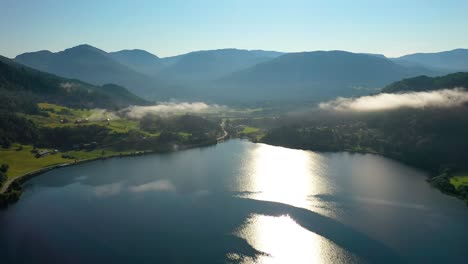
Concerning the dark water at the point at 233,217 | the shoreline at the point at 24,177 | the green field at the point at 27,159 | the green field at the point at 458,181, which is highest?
the green field at the point at 27,159

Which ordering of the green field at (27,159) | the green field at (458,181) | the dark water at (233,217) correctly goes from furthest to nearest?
the green field at (27,159) → the green field at (458,181) → the dark water at (233,217)

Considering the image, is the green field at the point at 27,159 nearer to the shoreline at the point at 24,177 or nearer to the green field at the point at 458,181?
the shoreline at the point at 24,177

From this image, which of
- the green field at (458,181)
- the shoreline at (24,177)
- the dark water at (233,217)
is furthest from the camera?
the green field at (458,181)

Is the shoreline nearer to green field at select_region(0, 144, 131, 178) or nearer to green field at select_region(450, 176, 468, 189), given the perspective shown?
green field at select_region(0, 144, 131, 178)

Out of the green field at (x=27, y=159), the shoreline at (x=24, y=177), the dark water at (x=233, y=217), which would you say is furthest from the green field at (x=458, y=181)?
the green field at (x=27, y=159)

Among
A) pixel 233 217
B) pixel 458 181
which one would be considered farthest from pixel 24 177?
pixel 458 181

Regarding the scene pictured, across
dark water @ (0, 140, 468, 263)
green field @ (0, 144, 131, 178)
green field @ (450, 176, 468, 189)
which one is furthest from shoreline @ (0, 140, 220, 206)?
green field @ (450, 176, 468, 189)

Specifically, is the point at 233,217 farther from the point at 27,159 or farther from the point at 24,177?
the point at 27,159
